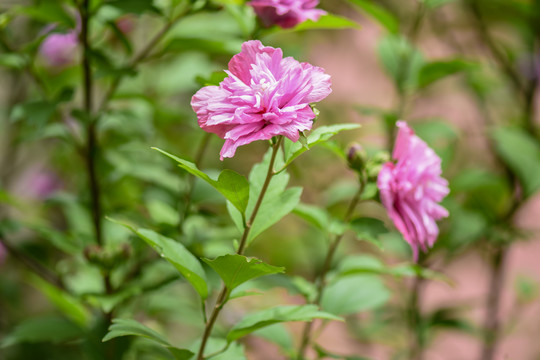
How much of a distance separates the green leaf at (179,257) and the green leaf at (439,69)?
0.59 m

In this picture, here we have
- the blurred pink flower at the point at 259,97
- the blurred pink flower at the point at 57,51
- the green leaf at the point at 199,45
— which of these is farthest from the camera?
the blurred pink flower at the point at 57,51

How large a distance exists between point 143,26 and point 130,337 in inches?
44.6

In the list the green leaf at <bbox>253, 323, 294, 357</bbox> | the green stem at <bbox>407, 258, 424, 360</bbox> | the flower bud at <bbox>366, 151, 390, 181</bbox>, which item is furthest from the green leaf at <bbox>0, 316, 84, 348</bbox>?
the green stem at <bbox>407, 258, 424, 360</bbox>

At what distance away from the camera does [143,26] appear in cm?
172

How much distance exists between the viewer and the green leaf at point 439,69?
97cm

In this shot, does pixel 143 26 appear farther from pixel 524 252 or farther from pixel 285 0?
pixel 524 252

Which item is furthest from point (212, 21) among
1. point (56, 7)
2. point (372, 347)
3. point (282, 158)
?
point (372, 347)

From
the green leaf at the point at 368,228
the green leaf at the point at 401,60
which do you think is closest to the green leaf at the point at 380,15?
Answer: the green leaf at the point at 401,60

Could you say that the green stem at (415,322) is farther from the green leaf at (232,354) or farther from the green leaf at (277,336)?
the green leaf at (232,354)

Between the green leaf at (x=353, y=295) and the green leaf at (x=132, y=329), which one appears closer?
the green leaf at (x=132, y=329)

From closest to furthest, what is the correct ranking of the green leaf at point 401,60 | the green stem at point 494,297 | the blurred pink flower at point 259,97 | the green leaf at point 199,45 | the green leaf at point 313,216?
the blurred pink flower at point 259,97, the green leaf at point 313,216, the green leaf at point 199,45, the green leaf at point 401,60, the green stem at point 494,297

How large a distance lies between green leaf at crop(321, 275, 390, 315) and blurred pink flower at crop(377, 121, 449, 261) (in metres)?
0.18

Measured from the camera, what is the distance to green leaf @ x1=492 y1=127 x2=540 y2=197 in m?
1.10

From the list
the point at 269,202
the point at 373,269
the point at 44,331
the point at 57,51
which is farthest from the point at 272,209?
the point at 57,51
